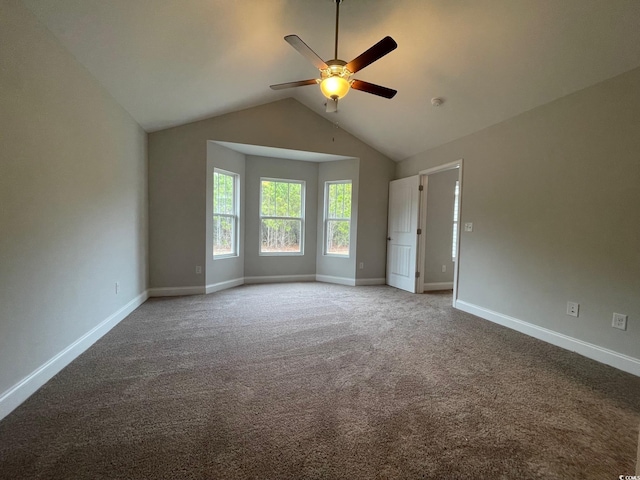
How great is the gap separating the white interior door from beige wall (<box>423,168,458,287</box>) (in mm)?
320

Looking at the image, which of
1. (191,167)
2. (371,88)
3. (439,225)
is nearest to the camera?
(371,88)

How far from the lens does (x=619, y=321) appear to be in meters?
2.32

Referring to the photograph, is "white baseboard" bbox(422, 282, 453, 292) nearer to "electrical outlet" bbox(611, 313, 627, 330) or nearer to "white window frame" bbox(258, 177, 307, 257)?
"white window frame" bbox(258, 177, 307, 257)

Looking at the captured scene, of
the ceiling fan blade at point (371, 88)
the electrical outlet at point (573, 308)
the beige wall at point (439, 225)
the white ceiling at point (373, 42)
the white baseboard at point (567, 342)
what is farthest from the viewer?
the beige wall at point (439, 225)

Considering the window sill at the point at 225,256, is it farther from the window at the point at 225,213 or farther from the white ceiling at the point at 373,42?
the white ceiling at the point at 373,42

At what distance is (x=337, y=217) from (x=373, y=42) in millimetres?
3068

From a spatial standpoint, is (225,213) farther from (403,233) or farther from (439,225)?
(439,225)

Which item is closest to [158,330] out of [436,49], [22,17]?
[22,17]

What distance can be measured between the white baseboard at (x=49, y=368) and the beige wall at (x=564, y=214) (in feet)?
13.9

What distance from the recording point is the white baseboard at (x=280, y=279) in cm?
533

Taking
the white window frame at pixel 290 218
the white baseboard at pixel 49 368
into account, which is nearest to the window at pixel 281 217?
the white window frame at pixel 290 218

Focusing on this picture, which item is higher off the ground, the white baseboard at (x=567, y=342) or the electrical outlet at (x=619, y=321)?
the electrical outlet at (x=619, y=321)

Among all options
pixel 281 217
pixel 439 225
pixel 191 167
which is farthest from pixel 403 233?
pixel 191 167

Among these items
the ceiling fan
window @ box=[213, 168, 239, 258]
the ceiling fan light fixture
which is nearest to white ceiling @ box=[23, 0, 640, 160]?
the ceiling fan
